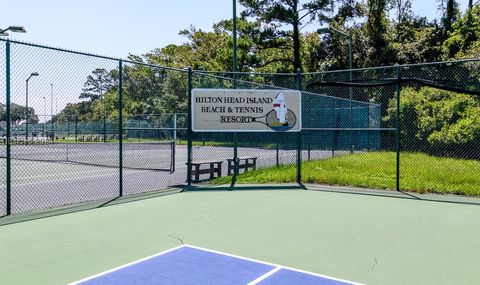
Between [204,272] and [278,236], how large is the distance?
5.89 ft

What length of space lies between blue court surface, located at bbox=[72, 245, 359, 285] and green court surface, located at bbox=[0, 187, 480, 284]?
0.71 feet

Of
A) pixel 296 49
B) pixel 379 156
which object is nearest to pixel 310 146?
pixel 379 156

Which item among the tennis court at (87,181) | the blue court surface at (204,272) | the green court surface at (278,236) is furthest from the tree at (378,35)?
the blue court surface at (204,272)

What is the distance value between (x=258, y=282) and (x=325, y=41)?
34.3 metres

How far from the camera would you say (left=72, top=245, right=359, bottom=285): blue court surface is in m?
4.01

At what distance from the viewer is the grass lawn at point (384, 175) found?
988 centimetres

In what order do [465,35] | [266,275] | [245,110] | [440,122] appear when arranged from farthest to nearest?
1. [465,35]
2. [440,122]
3. [245,110]
4. [266,275]

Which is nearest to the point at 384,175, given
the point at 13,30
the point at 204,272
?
the point at 204,272

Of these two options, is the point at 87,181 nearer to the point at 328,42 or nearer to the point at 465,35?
the point at 465,35

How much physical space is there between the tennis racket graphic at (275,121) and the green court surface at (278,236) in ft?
9.07

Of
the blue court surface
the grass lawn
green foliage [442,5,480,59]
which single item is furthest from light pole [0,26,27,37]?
green foliage [442,5,480,59]

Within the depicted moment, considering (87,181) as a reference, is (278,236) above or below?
below

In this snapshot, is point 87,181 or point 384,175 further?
point 384,175

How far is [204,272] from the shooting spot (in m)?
4.25
